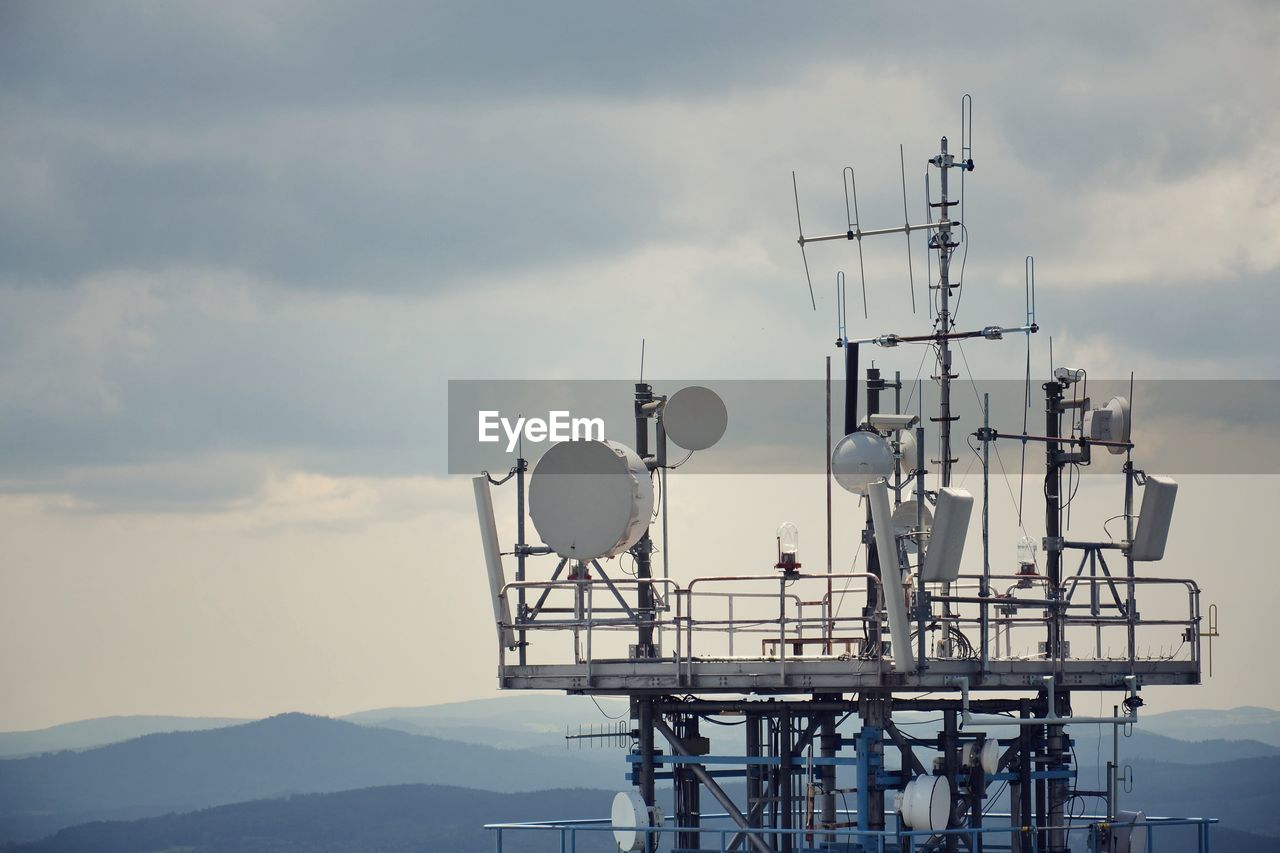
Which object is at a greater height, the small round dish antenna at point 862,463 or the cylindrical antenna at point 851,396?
the cylindrical antenna at point 851,396

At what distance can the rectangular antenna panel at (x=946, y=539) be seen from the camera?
35.9 metres

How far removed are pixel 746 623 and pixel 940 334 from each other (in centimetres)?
609

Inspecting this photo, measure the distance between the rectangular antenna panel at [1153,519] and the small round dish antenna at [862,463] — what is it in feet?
15.0

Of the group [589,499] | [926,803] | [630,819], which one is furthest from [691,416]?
[926,803]

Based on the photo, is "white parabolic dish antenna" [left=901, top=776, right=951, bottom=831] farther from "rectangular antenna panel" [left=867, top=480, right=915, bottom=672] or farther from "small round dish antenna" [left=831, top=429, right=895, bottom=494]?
"small round dish antenna" [left=831, top=429, right=895, bottom=494]

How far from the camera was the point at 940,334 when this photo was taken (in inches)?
1561

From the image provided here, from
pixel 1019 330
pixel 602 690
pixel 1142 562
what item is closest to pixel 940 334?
pixel 1019 330

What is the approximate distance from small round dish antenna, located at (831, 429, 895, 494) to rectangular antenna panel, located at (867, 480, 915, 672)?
11.6 ft

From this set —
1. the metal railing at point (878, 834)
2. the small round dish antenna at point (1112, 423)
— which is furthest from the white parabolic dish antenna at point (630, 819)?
the small round dish antenna at point (1112, 423)

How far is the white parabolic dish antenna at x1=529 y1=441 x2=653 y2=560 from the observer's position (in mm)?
38500

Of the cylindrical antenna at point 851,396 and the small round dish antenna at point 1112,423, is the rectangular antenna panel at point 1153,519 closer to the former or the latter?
the small round dish antenna at point 1112,423

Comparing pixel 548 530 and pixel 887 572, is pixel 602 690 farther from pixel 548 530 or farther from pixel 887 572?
pixel 887 572

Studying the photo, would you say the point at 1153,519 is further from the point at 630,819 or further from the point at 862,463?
the point at 630,819

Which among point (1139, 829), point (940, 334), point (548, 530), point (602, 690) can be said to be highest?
point (940, 334)
